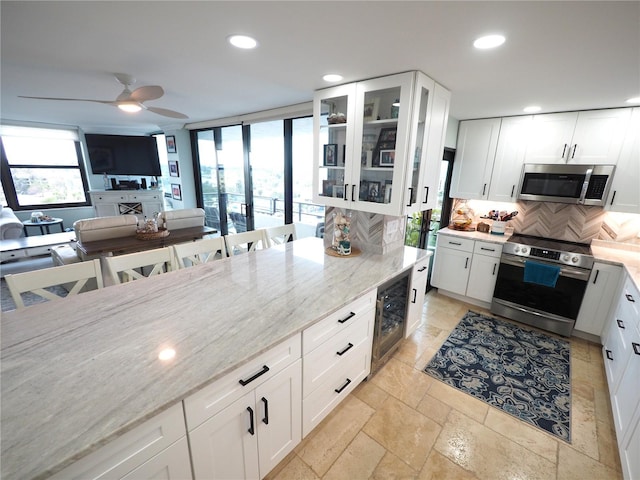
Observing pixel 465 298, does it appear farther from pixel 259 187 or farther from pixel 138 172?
pixel 138 172

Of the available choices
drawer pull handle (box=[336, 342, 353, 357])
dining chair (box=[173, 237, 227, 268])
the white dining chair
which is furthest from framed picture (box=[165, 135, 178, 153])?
drawer pull handle (box=[336, 342, 353, 357])

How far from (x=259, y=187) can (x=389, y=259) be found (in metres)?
2.55

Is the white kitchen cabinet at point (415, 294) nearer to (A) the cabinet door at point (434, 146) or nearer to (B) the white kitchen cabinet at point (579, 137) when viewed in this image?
(A) the cabinet door at point (434, 146)

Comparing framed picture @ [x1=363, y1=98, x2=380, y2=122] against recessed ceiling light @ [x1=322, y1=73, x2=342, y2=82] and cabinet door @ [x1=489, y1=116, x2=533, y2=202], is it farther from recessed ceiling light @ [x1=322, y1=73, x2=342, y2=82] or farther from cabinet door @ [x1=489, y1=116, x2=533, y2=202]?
cabinet door @ [x1=489, y1=116, x2=533, y2=202]

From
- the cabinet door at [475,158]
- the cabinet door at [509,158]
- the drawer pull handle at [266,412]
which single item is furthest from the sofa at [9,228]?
the cabinet door at [509,158]

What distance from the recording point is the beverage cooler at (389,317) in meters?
1.95

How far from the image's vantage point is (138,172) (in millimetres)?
5441

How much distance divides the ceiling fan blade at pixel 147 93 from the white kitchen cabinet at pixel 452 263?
3344 mm

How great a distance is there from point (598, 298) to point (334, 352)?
9.18 feet

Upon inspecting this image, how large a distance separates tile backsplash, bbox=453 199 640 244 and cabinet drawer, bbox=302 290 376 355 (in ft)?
8.79

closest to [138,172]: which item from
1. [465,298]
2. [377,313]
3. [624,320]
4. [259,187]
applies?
[259,187]

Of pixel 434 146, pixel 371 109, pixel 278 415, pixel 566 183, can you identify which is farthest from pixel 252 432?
pixel 566 183

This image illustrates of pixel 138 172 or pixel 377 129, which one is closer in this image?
pixel 377 129

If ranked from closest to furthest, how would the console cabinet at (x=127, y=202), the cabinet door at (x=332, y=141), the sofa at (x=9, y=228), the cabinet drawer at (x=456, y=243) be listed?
the cabinet door at (x=332, y=141) → the cabinet drawer at (x=456, y=243) → the sofa at (x=9, y=228) → the console cabinet at (x=127, y=202)
